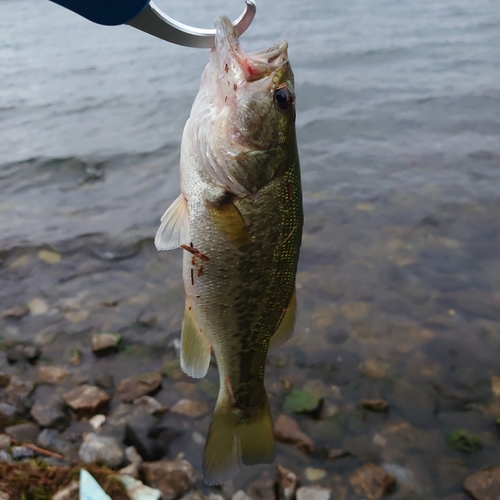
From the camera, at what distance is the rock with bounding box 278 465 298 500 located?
10.9 ft

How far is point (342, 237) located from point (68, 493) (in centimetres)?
441

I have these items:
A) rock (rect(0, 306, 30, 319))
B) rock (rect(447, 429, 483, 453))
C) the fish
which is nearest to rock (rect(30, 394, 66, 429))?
rock (rect(0, 306, 30, 319))

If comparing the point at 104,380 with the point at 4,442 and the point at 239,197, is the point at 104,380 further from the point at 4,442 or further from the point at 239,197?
the point at 239,197

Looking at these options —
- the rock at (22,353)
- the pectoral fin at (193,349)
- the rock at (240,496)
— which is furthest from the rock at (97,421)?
the pectoral fin at (193,349)

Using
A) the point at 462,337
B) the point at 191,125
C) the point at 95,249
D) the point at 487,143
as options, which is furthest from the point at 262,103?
the point at 487,143

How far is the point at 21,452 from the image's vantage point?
134 inches

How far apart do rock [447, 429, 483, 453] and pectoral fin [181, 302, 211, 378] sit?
2344 millimetres

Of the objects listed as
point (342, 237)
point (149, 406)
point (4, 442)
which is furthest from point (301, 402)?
point (342, 237)

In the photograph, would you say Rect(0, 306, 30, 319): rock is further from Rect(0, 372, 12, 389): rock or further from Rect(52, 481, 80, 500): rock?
Rect(52, 481, 80, 500): rock

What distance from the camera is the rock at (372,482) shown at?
3393mm

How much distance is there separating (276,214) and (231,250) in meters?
0.26

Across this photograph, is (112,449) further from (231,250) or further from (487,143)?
(487,143)

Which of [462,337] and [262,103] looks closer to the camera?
[262,103]

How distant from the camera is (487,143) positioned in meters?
8.55
